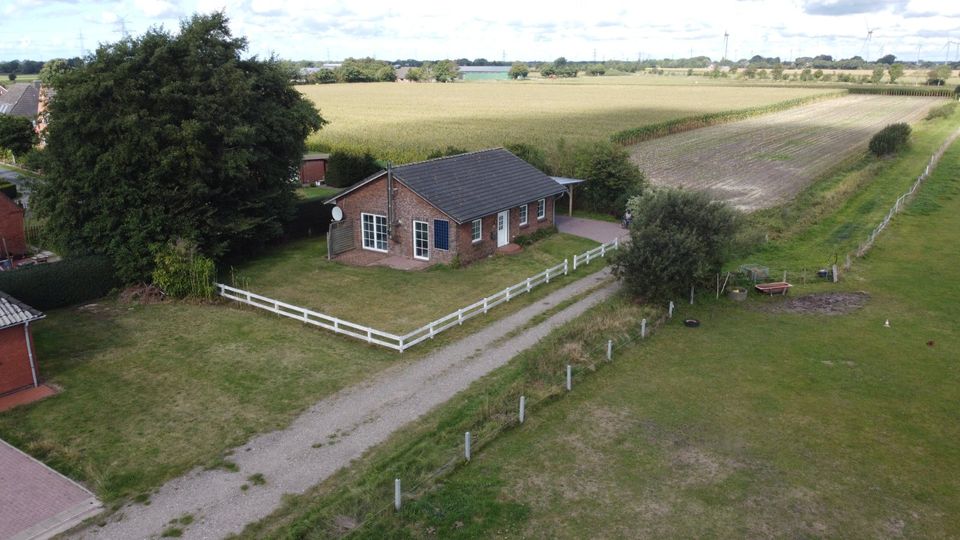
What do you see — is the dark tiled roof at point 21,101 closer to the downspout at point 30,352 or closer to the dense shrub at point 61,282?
the dense shrub at point 61,282

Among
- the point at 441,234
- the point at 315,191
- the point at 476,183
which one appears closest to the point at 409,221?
the point at 441,234

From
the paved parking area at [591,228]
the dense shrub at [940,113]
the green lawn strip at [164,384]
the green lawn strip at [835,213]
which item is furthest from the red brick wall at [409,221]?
the dense shrub at [940,113]

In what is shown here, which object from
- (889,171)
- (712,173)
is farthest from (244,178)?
(889,171)

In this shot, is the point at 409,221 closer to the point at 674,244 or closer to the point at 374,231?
the point at 374,231

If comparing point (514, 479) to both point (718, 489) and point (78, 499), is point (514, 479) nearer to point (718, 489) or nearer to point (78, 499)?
point (718, 489)

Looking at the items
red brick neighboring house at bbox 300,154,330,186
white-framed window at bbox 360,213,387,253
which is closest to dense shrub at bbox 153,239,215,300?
white-framed window at bbox 360,213,387,253

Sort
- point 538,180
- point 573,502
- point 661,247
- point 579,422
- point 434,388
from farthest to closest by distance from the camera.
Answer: point 538,180, point 661,247, point 434,388, point 579,422, point 573,502
